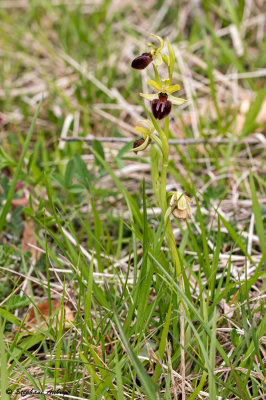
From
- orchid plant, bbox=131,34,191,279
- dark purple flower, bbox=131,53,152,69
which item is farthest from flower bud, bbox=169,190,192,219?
dark purple flower, bbox=131,53,152,69

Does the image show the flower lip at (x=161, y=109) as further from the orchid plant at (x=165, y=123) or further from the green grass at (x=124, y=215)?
the green grass at (x=124, y=215)

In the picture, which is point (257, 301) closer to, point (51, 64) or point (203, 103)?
point (203, 103)

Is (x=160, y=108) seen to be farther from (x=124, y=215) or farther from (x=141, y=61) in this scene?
(x=124, y=215)

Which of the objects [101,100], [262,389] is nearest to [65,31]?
[101,100]

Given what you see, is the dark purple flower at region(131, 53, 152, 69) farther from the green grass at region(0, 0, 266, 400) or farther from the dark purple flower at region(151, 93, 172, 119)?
the green grass at region(0, 0, 266, 400)

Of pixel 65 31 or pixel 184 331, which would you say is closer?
pixel 184 331

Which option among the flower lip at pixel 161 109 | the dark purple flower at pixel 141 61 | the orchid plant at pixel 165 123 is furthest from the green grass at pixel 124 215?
the dark purple flower at pixel 141 61

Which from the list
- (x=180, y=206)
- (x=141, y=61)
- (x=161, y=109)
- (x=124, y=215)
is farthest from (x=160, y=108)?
(x=124, y=215)
